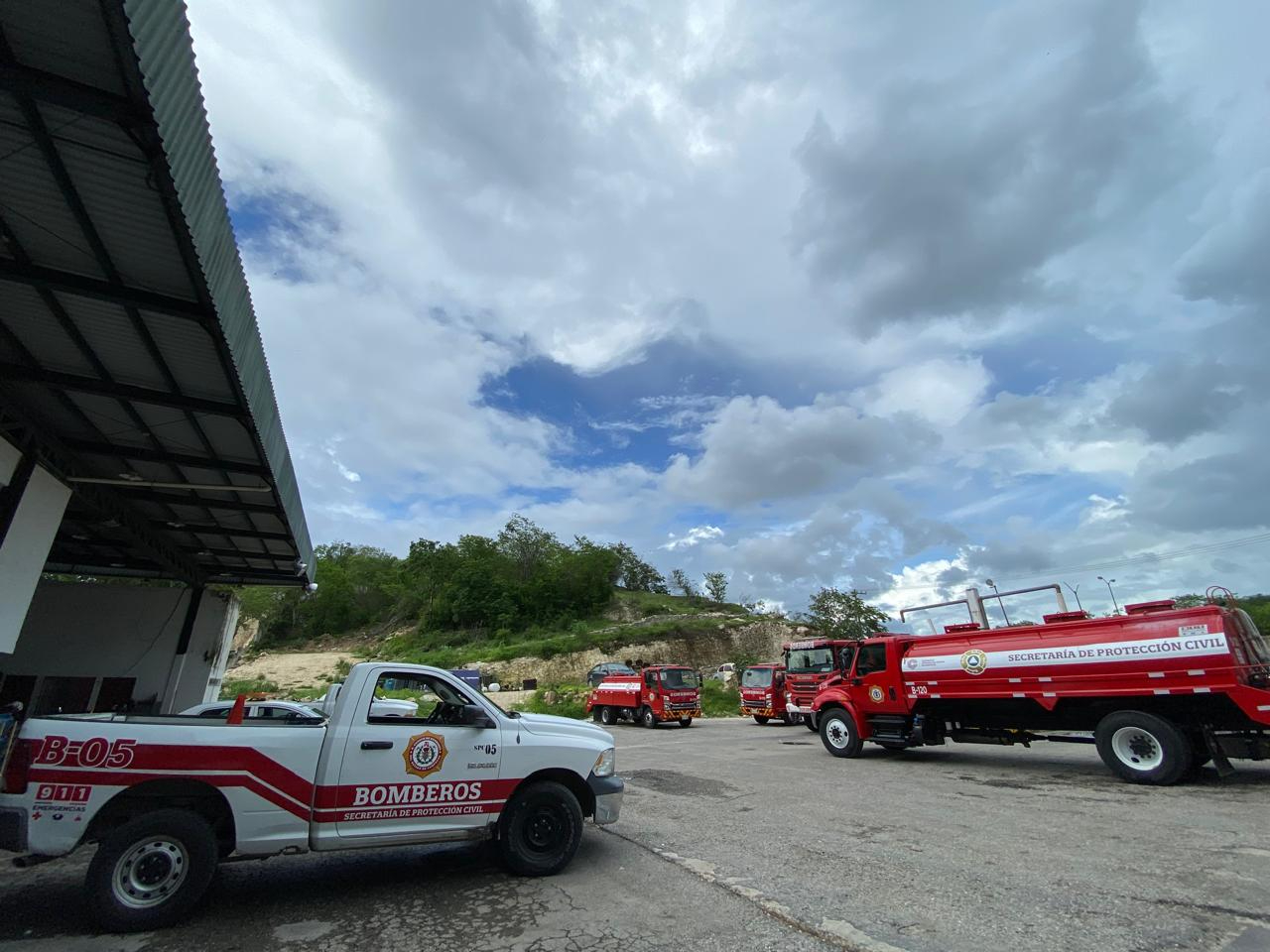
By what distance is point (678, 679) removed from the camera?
855 inches

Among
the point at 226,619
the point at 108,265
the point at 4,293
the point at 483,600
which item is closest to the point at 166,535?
the point at 226,619

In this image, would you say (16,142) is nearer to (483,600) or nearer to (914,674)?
(914,674)

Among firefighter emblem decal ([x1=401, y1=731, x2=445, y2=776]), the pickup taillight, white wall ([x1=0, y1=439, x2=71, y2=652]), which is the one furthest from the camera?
white wall ([x1=0, y1=439, x2=71, y2=652])

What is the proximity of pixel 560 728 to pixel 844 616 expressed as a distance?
42.1 m

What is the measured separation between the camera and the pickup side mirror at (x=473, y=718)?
17.7 feet

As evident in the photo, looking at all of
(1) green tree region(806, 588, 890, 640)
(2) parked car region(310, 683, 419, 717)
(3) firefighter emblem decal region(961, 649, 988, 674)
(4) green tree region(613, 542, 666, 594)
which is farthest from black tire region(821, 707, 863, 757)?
(4) green tree region(613, 542, 666, 594)

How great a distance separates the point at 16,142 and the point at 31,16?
1.39 metres

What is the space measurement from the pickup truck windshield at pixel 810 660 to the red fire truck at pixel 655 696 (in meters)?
3.96

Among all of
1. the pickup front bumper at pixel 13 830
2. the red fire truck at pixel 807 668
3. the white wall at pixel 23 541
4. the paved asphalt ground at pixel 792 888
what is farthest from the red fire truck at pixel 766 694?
the pickup front bumper at pixel 13 830

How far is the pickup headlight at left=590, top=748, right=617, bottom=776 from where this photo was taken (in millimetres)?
5750

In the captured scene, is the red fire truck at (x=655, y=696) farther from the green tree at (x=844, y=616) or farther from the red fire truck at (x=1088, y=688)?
the green tree at (x=844, y=616)

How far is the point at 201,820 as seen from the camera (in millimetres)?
4352

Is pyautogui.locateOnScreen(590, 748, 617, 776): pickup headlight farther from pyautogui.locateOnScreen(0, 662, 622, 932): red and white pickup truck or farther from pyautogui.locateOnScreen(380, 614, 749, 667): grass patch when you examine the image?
pyautogui.locateOnScreen(380, 614, 749, 667): grass patch

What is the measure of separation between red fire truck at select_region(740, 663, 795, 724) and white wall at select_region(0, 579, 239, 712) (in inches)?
689
